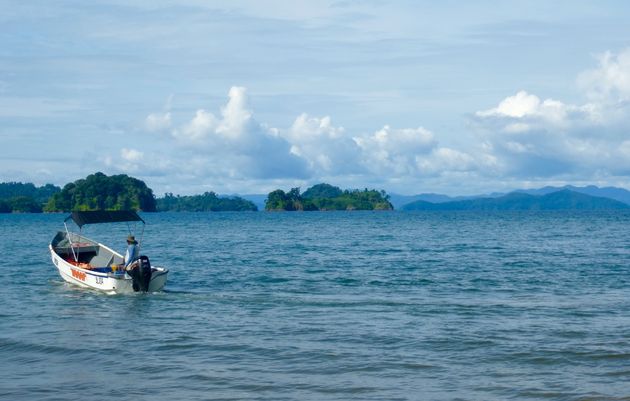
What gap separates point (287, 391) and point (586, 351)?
753 cm

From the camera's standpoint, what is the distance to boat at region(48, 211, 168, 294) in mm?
30172

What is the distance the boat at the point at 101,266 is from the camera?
30172 mm

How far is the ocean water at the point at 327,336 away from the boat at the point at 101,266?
1.91 ft

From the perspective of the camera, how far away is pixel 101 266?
122 ft

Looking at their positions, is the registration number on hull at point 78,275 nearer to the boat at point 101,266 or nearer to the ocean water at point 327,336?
the boat at point 101,266

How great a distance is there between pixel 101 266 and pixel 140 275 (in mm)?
8034

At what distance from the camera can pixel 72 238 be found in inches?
1501

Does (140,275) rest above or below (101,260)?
below

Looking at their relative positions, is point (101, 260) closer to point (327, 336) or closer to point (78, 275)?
point (78, 275)

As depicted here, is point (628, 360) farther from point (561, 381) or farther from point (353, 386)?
point (353, 386)

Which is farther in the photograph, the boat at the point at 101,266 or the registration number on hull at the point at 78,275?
the registration number on hull at the point at 78,275

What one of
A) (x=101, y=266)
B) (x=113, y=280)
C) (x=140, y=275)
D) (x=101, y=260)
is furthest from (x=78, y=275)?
(x=101, y=260)

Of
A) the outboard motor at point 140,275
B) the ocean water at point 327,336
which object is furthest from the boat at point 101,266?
the ocean water at point 327,336

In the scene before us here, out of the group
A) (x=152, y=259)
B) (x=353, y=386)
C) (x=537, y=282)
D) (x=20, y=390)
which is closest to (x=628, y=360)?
(x=353, y=386)
